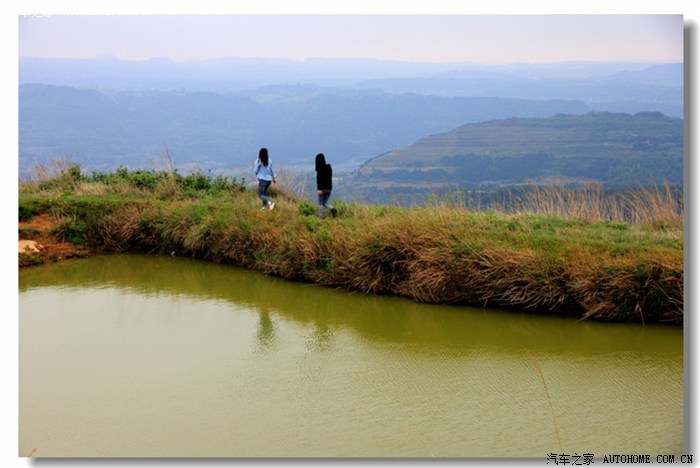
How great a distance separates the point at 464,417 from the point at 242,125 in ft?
56.3

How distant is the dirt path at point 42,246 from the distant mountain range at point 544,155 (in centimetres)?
457

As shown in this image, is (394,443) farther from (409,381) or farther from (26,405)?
(26,405)

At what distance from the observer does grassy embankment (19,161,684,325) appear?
22.3 ft

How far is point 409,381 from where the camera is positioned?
5340mm

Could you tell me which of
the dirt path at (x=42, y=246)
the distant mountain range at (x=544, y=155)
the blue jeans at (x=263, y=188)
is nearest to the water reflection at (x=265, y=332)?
the blue jeans at (x=263, y=188)

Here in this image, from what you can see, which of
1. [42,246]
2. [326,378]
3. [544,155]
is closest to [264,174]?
[42,246]

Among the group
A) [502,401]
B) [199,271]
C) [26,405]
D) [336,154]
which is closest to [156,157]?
[199,271]

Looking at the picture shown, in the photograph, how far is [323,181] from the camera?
366 inches

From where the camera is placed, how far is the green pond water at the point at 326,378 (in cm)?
Answer: 433

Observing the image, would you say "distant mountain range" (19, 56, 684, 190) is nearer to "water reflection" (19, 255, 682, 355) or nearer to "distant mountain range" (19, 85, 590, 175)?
"distant mountain range" (19, 85, 590, 175)

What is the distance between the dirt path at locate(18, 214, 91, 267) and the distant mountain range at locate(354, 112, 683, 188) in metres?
4.57

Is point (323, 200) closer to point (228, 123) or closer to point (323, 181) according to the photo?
point (323, 181)

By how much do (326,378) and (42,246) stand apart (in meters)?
5.22
